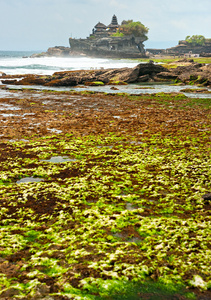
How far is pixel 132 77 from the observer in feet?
244

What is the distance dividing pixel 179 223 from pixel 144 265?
2556 mm

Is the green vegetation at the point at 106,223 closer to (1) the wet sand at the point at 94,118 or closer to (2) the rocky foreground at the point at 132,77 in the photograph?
(1) the wet sand at the point at 94,118

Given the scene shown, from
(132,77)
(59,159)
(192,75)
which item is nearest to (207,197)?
(59,159)

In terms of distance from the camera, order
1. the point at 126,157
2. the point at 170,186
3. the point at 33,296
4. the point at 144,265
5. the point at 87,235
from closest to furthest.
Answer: the point at 33,296, the point at 144,265, the point at 87,235, the point at 170,186, the point at 126,157

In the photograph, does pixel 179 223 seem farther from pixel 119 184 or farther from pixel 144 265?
pixel 119 184

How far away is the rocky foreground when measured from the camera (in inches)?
2609

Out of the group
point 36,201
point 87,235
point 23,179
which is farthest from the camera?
point 23,179

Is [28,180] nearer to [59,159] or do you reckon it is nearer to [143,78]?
[59,159]

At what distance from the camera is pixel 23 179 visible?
12555mm

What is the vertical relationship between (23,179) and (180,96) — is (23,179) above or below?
below

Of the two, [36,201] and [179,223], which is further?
[36,201]

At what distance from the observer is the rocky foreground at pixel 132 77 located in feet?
217

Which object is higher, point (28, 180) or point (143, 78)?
point (143, 78)

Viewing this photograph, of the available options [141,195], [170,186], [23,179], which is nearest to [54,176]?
[23,179]
